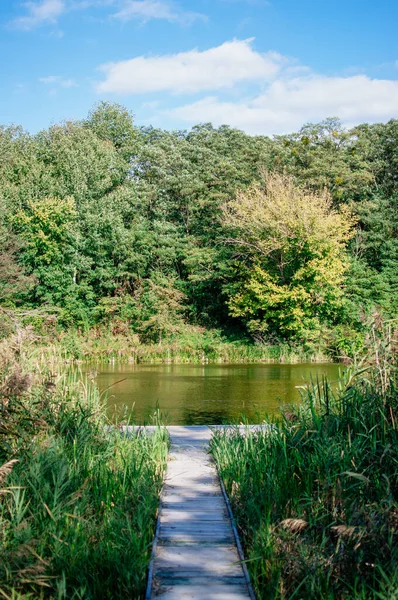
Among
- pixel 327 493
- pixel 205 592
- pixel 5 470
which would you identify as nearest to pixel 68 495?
pixel 5 470

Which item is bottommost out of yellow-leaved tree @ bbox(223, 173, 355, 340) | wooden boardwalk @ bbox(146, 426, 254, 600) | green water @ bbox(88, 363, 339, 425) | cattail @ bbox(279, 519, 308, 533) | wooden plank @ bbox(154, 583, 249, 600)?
green water @ bbox(88, 363, 339, 425)

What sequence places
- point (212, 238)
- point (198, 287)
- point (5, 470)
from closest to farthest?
point (5, 470) → point (198, 287) → point (212, 238)

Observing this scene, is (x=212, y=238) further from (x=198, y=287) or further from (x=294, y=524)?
(x=294, y=524)

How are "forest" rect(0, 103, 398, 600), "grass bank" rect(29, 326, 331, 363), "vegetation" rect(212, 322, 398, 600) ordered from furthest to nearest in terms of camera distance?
"grass bank" rect(29, 326, 331, 363)
"forest" rect(0, 103, 398, 600)
"vegetation" rect(212, 322, 398, 600)

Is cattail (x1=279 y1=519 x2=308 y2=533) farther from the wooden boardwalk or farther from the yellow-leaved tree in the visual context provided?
the yellow-leaved tree

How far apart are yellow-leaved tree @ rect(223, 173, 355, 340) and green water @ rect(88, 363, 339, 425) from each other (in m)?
2.99

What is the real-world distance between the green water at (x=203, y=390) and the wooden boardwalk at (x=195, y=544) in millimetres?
1663

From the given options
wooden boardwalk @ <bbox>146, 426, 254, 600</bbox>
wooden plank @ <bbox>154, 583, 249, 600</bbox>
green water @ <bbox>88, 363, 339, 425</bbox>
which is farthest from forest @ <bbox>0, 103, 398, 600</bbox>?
green water @ <bbox>88, 363, 339, 425</bbox>

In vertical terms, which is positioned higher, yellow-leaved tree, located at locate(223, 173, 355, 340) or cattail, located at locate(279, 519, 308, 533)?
yellow-leaved tree, located at locate(223, 173, 355, 340)

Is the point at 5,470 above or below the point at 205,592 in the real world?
above

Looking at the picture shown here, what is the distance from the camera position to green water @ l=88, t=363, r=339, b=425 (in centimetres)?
1004

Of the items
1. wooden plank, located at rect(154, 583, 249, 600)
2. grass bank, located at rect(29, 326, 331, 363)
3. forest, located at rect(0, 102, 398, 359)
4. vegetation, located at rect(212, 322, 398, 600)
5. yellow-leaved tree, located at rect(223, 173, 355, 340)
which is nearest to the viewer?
wooden plank, located at rect(154, 583, 249, 600)

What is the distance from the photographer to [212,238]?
2653cm

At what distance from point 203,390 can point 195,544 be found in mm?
9367
